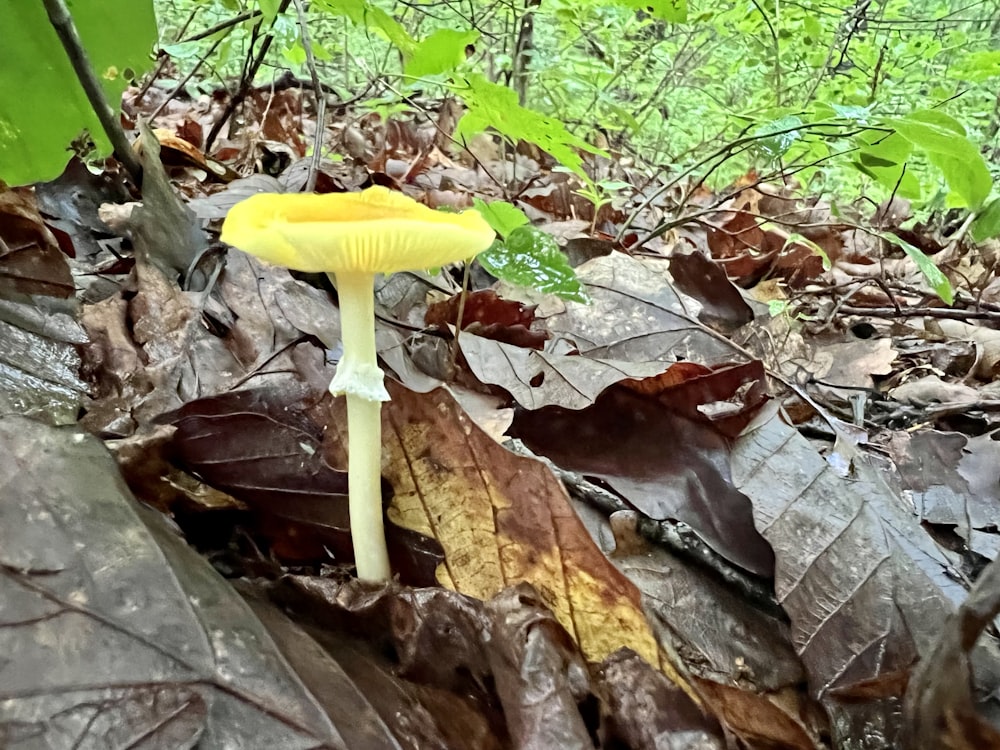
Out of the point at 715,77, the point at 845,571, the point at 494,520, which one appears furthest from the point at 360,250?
the point at 715,77

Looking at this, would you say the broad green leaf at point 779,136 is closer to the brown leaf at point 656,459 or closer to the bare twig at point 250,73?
the brown leaf at point 656,459

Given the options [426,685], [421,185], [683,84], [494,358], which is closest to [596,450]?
[494,358]

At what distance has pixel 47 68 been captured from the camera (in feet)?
4.74

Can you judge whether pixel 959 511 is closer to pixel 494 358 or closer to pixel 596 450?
pixel 596 450

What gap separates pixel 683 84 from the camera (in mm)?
7012

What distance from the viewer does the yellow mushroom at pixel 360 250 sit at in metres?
0.92

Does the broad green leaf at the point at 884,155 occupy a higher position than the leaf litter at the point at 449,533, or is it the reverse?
the broad green leaf at the point at 884,155

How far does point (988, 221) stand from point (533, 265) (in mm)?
1733

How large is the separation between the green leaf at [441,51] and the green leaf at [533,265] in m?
0.91

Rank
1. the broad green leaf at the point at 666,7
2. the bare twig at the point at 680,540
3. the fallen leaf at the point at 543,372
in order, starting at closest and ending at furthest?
the bare twig at the point at 680,540 < the fallen leaf at the point at 543,372 < the broad green leaf at the point at 666,7

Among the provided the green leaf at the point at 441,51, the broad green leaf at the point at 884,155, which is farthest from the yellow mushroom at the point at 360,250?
the broad green leaf at the point at 884,155

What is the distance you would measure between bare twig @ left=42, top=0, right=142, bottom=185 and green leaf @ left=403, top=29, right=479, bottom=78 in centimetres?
90

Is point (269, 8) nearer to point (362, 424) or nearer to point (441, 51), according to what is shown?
point (441, 51)

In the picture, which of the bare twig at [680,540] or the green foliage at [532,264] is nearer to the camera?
the bare twig at [680,540]
